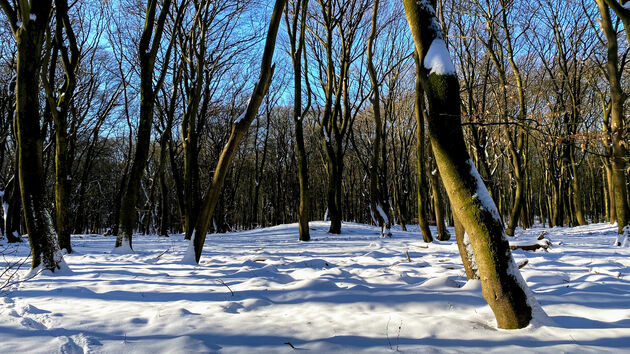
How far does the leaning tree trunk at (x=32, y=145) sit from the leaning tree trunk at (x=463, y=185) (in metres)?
4.74

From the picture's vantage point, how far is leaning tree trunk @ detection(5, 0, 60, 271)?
14.6 ft

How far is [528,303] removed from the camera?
2367mm

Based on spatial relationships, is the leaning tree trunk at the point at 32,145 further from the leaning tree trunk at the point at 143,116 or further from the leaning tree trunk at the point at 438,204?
the leaning tree trunk at the point at 438,204

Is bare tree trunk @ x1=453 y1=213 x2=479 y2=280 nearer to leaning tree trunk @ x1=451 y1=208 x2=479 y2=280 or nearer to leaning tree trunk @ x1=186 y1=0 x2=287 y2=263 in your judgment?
leaning tree trunk @ x1=451 y1=208 x2=479 y2=280

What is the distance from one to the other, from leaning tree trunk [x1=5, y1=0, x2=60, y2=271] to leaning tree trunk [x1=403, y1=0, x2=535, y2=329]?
186 inches

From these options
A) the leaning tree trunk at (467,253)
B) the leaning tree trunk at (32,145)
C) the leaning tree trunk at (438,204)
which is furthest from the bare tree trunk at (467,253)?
the leaning tree trunk at (438,204)

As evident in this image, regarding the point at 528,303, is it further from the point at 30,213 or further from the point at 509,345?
the point at 30,213

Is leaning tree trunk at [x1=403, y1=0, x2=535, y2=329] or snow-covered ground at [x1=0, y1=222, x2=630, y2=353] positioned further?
leaning tree trunk at [x1=403, y1=0, x2=535, y2=329]

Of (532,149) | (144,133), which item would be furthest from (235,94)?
(532,149)

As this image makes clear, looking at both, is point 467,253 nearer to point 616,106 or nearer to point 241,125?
point 241,125

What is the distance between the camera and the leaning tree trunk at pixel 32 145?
446 cm

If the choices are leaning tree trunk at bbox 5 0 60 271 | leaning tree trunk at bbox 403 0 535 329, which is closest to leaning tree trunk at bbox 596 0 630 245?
leaning tree trunk at bbox 403 0 535 329

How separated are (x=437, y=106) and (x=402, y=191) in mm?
20384

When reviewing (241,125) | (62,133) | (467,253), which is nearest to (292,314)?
(467,253)
